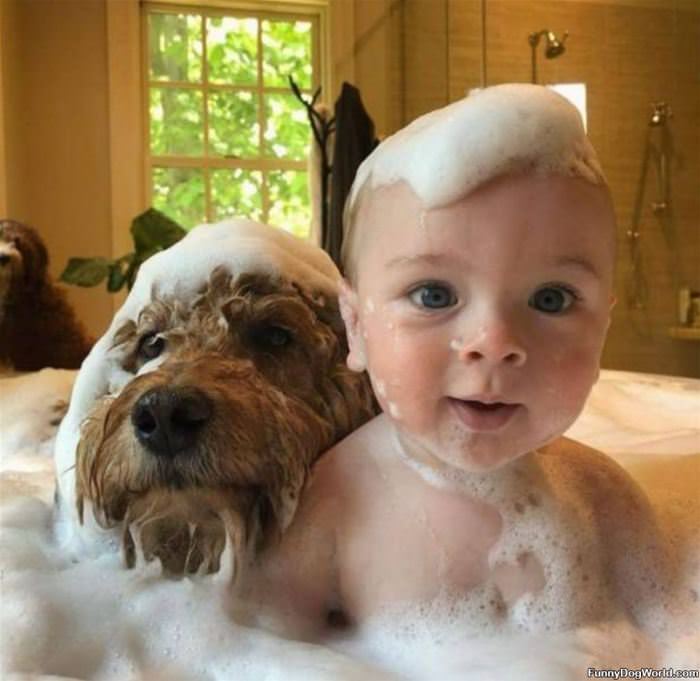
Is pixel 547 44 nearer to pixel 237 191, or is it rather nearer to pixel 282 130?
pixel 282 130

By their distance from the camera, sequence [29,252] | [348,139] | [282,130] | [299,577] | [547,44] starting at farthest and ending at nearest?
[282,130] < [547,44] < [348,139] < [29,252] < [299,577]

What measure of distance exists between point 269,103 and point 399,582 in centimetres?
312

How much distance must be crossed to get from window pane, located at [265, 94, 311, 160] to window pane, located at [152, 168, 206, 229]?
0.32 m

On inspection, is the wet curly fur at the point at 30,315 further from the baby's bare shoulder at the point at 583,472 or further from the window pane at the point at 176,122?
the baby's bare shoulder at the point at 583,472

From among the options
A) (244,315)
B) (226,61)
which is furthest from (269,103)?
(244,315)

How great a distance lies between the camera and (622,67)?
10.1ft

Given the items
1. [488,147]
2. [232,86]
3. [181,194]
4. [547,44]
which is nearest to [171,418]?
[488,147]

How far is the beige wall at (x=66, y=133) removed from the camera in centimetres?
311

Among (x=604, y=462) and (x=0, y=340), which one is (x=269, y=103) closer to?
(x=0, y=340)

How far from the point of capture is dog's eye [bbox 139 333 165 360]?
0.62 metres

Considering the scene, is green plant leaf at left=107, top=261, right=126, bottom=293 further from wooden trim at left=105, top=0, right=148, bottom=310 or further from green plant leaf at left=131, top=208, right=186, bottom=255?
wooden trim at left=105, top=0, right=148, bottom=310

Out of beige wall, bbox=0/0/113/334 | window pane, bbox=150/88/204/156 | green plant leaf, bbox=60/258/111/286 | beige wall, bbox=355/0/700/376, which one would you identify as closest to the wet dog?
green plant leaf, bbox=60/258/111/286

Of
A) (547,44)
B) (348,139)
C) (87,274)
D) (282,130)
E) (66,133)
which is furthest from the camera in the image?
(282,130)

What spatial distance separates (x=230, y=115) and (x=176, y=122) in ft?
0.72
